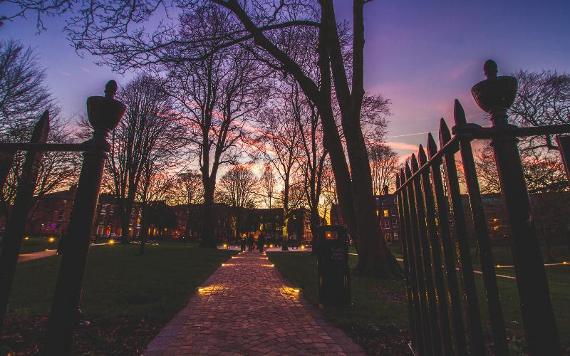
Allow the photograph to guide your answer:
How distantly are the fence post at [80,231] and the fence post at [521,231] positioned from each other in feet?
7.64

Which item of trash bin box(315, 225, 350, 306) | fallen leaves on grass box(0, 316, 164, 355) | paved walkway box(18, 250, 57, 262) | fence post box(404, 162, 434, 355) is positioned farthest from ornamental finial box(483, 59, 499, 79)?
paved walkway box(18, 250, 57, 262)

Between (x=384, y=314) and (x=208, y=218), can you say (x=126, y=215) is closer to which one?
(x=208, y=218)

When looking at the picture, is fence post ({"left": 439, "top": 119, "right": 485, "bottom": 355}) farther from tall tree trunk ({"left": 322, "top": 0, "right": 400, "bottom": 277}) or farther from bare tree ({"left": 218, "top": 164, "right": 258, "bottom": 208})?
bare tree ({"left": 218, "top": 164, "right": 258, "bottom": 208})

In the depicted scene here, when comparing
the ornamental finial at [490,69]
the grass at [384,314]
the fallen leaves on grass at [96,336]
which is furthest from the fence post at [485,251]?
the fallen leaves on grass at [96,336]

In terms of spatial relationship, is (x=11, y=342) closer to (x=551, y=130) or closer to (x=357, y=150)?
(x=551, y=130)

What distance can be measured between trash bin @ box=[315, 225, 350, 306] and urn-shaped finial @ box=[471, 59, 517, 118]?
213 inches

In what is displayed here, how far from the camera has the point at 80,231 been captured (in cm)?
210

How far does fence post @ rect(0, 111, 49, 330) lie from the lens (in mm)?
2072

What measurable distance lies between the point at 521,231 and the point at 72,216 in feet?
8.19

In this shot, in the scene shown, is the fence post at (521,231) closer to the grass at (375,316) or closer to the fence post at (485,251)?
the fence post at (485,251)

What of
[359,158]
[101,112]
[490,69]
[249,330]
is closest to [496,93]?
[490,69]

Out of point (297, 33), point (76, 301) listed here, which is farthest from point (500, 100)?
point (297, 33)

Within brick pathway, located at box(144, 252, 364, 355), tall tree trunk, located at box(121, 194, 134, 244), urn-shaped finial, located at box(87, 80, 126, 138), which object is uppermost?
tall tree trunk, located at box(121, 194, 134, 244)

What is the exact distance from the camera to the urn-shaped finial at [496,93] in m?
1.62
